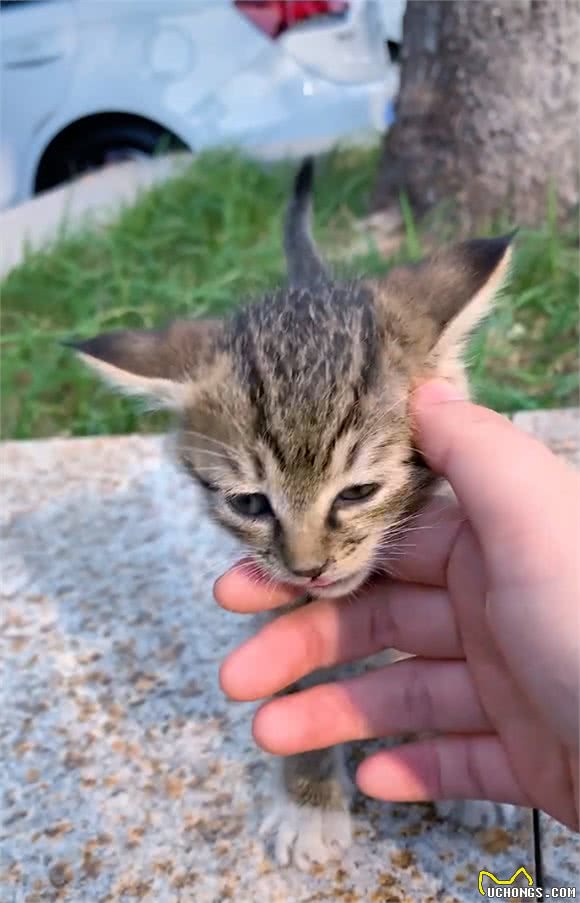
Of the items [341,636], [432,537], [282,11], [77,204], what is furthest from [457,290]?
[282,11]

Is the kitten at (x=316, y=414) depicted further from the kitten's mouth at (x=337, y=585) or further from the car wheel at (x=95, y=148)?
the car wheel at (x=95, y=148)

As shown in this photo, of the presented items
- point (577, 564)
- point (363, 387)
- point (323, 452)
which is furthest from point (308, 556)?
point (577, 564)

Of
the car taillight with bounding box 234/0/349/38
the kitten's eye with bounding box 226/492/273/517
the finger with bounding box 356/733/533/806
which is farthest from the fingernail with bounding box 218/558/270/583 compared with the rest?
the car taillight with bounding box 234/0/349/38

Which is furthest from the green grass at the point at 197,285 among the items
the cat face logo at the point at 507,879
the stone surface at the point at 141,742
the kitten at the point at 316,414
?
the cat face logo at the point at 507,879

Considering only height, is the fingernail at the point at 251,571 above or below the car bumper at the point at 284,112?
above

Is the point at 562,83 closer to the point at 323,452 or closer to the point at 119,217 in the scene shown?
the point at 119,217
